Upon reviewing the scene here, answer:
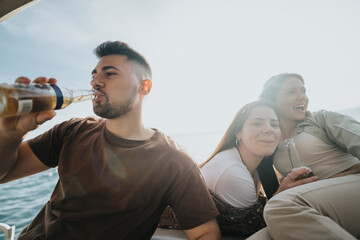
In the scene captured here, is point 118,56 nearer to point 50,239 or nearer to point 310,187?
point 50,239

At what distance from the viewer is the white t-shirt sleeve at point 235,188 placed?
1.61 m

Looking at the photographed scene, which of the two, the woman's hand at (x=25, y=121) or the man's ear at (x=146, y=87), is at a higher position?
the man's ear at (x=146, y=87)

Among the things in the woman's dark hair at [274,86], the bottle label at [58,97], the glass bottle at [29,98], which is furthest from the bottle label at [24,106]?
the woman's dark hair at [274,86]

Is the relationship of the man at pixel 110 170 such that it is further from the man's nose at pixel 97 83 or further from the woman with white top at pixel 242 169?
the woman with white top at pixel 242 169

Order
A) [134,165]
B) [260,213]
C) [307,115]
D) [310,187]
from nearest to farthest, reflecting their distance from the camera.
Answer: [310,187]
[134,165]
[260,213]
[307,115]

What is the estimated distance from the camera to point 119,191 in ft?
4.56

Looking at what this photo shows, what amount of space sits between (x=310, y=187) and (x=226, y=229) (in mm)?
828

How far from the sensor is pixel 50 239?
1.33 meters

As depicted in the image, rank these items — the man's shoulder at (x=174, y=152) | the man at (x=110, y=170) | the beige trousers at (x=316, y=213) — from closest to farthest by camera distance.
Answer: the beige trousers at (x=316, y=213) → the man at (x=110, y=170) → the man's shoulder at (x=174, y=152)

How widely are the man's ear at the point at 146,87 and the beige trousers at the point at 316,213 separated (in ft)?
5.07

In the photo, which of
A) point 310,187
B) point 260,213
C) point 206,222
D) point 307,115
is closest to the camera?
point 310,187

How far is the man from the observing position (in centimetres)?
135

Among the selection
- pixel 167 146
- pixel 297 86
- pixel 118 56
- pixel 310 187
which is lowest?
pixel 310 187

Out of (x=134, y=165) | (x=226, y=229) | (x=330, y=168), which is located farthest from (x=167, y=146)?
(x=330, y=168)
